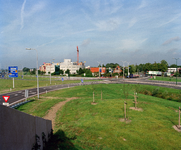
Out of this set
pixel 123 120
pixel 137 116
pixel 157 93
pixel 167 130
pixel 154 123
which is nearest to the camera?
pixel 167 130

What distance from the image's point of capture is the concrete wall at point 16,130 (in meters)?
3.89

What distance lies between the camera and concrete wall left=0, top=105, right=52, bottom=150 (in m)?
3.89

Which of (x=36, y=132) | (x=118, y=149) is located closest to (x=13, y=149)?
(x=36, y=132)

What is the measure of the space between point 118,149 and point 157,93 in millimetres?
28880

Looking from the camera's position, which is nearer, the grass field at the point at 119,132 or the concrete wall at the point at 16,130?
the concrete wall at the point at 16,130

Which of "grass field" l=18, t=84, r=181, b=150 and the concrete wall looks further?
"grass field" l=18, t=84, r=181, b=150

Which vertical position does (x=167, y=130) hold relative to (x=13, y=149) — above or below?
below

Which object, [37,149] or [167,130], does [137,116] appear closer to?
[167,130]

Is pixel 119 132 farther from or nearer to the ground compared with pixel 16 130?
nearer to the ground

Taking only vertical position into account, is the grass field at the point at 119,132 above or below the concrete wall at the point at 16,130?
below

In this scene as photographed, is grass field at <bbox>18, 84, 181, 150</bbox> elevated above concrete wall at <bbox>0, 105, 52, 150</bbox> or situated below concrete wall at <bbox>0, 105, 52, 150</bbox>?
below

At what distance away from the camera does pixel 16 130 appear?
14.8 ft

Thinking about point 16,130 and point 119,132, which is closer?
point 16,130

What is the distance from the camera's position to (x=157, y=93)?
110 feet
